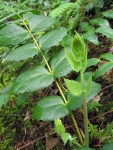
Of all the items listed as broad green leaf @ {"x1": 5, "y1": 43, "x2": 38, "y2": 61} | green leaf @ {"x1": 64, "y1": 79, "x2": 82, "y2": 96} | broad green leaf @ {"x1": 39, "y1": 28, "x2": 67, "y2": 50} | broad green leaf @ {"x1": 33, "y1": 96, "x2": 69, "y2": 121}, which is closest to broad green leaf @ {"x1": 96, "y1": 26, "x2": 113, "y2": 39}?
broad green leaf @ {"x1": 39, "y1": 28, "x2": 67, "y2": 50}

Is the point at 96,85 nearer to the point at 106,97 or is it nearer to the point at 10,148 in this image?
the point at 106,97

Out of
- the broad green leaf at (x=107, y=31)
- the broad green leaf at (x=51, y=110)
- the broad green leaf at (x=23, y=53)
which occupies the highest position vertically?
the broad green leaf at (x=23, y=53)

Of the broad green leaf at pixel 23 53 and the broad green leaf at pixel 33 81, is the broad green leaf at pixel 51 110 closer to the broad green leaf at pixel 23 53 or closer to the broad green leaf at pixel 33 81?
the broad green leaf at pixel 33 81

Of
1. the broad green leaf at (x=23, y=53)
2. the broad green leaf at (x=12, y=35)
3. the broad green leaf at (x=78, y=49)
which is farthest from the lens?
the broad green leaf at (x=12, y=35)

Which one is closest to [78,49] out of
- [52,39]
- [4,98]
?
[52,39]

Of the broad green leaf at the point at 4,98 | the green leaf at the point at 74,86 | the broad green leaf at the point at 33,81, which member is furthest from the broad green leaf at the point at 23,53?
the green leaf at the point at 74,86

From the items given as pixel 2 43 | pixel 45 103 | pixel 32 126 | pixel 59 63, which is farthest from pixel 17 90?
pixel 32 126

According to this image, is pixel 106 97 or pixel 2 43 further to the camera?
pixel 106 97
